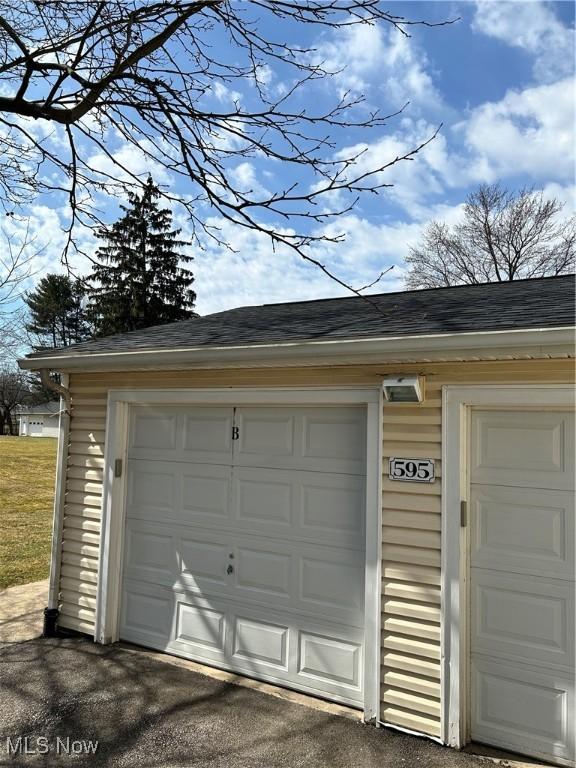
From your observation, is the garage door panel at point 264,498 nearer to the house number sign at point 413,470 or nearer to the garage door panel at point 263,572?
the garage door panel at point 263,572

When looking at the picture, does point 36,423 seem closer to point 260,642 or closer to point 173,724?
point 260,642

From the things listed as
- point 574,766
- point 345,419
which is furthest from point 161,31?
point 574,766

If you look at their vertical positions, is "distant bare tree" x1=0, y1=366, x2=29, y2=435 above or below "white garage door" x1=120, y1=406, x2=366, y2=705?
above

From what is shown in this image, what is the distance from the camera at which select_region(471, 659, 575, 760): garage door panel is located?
3.05m

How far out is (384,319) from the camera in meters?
4.01

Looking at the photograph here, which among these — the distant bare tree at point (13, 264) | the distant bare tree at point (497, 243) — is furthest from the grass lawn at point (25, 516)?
the distant bare tree at point (497, 243)

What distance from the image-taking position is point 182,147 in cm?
405

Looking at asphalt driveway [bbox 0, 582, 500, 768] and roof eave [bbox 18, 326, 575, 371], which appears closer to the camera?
roof eave [bbox 18, 326, 575, 371]

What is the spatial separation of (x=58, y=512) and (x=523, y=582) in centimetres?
407

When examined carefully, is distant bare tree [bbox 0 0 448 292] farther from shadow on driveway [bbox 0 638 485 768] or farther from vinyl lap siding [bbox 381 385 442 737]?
shadow on driveway [bbox 0 638 485 768]

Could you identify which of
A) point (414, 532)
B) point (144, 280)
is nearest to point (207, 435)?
point (414, 532)

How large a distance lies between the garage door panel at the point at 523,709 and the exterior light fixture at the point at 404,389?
1.67 meters

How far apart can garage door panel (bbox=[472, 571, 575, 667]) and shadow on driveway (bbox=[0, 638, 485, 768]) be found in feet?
2.18

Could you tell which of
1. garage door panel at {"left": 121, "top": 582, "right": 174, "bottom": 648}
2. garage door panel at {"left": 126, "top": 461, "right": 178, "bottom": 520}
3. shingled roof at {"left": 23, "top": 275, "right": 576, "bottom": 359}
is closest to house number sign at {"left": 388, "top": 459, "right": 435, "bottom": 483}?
shingled roof at {"left": 23, "top": 275, "right": 576, "bottom": 359}
